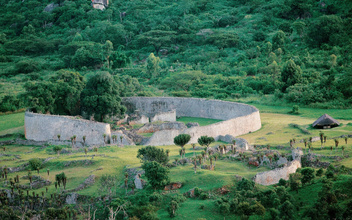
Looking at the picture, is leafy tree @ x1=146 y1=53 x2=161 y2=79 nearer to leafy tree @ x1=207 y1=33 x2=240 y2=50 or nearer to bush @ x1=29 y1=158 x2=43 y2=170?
leafy tree @ x1=207 y1=33 x2=240 y2=50

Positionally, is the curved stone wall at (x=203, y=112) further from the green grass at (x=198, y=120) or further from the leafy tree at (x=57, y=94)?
the leafy tree at (x=57, y=94)

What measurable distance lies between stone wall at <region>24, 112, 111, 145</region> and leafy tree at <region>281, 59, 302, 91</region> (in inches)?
1146

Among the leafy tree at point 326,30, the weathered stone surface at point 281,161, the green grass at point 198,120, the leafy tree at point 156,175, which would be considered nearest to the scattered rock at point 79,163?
the leafy tree at point 156,175

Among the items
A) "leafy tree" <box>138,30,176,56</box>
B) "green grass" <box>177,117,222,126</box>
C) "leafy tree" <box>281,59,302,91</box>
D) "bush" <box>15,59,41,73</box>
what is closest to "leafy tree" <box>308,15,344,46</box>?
"leafy tree" <box>281,59,302,91</box>

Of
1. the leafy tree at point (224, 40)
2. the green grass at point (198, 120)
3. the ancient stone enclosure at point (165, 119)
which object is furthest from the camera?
the leafy tree at point (224, 40)

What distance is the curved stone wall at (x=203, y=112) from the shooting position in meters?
42.3

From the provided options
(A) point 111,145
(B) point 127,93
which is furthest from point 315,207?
(B) point 127,93

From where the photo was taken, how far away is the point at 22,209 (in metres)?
27.6

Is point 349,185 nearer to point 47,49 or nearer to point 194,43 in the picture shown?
point 194,43

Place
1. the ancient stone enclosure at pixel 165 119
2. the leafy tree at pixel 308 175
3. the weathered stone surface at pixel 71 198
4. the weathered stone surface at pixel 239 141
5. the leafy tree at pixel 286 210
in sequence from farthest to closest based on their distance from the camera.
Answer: the ancient stone enclosure at pixel 165 119, the weathered stone surface at pixel 239 141, the weathered stone surface at pixel 71 198, the leafy tree at pixel 308 175, the leafy tree at pixel 286 210

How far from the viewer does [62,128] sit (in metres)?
44.2

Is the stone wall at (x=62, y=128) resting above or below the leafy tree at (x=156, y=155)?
above

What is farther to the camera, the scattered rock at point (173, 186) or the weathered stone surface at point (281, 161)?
the weathered stone surface at point (281, 161)

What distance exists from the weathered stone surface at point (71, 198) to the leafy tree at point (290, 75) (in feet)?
133
